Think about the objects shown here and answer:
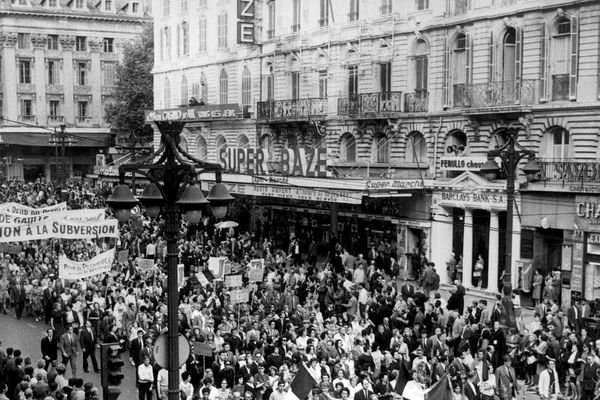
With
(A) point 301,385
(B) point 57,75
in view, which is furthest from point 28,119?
(A) point 301,385

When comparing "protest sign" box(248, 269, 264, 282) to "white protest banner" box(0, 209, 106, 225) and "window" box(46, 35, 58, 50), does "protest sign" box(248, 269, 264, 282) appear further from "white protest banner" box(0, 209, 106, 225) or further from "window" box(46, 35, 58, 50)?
"window" box(46, 35, 58, 50)

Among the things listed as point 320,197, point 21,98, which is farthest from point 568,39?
point 21,98

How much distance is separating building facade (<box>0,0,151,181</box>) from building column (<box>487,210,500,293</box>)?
169ft

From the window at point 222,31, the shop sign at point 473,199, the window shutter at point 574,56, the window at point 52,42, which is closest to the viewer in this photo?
the window shutter at point 574,56

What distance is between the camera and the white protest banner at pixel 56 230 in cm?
2691

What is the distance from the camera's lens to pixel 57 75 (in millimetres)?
84875

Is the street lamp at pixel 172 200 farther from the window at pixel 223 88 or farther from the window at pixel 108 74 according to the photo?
the window at pixel 108 74

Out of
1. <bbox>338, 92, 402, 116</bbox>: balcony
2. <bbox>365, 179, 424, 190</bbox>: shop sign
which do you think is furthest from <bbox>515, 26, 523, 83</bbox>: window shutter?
<bbox>338, 92, 402, 116</bbox>: balcony

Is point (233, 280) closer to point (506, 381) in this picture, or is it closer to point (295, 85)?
point (506, 381)

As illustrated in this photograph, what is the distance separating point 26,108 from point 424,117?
175 feet

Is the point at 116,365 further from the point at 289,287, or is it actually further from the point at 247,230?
the point at 247,230

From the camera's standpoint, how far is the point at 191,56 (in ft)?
190

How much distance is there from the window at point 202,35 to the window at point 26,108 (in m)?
31.9

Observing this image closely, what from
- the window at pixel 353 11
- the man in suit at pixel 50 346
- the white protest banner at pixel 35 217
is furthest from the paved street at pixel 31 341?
the window at pixel 353 11
